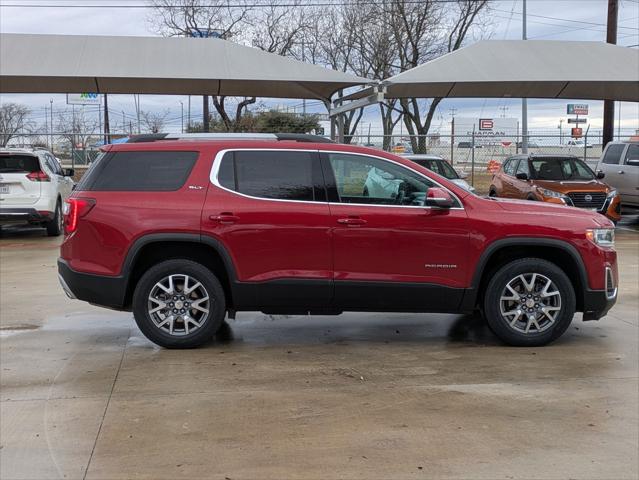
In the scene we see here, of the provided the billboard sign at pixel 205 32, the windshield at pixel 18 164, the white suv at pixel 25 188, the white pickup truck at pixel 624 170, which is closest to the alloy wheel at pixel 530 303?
the white suv at pixel 25 188

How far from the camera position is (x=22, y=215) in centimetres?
1352

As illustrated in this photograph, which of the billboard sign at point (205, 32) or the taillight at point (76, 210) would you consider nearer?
the taillight at point (76, 210)

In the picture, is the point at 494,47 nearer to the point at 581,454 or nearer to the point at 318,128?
the point at 581,454

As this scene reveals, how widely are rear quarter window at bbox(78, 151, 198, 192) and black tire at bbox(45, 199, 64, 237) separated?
8.50 metres

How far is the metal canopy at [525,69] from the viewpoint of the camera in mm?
17016

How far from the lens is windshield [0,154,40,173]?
44.4ft

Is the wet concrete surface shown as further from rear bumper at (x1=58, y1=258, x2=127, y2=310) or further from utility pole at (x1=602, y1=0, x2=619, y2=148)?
utility pole at (x1=602, y1=0, x2=619, y2=148)

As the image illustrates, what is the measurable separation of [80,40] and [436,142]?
18.3 m

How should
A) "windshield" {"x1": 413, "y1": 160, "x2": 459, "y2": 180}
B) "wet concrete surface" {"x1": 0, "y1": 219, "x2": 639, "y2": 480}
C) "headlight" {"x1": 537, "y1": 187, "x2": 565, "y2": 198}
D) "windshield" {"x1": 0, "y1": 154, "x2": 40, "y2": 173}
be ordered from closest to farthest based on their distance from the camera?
1. "wet concrete surface" {"x1": 0, "y1": 219, "x2": 639, "y2": 480}
2. "windshield" {"x1": 0, "y1": 154, "x2": 40, "y2": 173}
3. "headlight" {"x1": 537, "y1": 187, "x2": 565, "y2": 198}
4. "windshield" {"x1": 413, "y1": 160, "x2": 459, "y2": 180}

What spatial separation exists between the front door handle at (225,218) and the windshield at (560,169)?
34.6 ft

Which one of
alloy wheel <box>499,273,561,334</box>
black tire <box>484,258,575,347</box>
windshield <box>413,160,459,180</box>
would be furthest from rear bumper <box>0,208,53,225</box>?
alloy wheel <box>499,273,561,334</box>

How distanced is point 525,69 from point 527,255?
39.9 feet

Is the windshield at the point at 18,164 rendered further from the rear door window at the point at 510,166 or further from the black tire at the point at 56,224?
the rear door window at the point at 510,166

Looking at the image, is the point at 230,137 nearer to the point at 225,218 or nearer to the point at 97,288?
the point at 225,218
